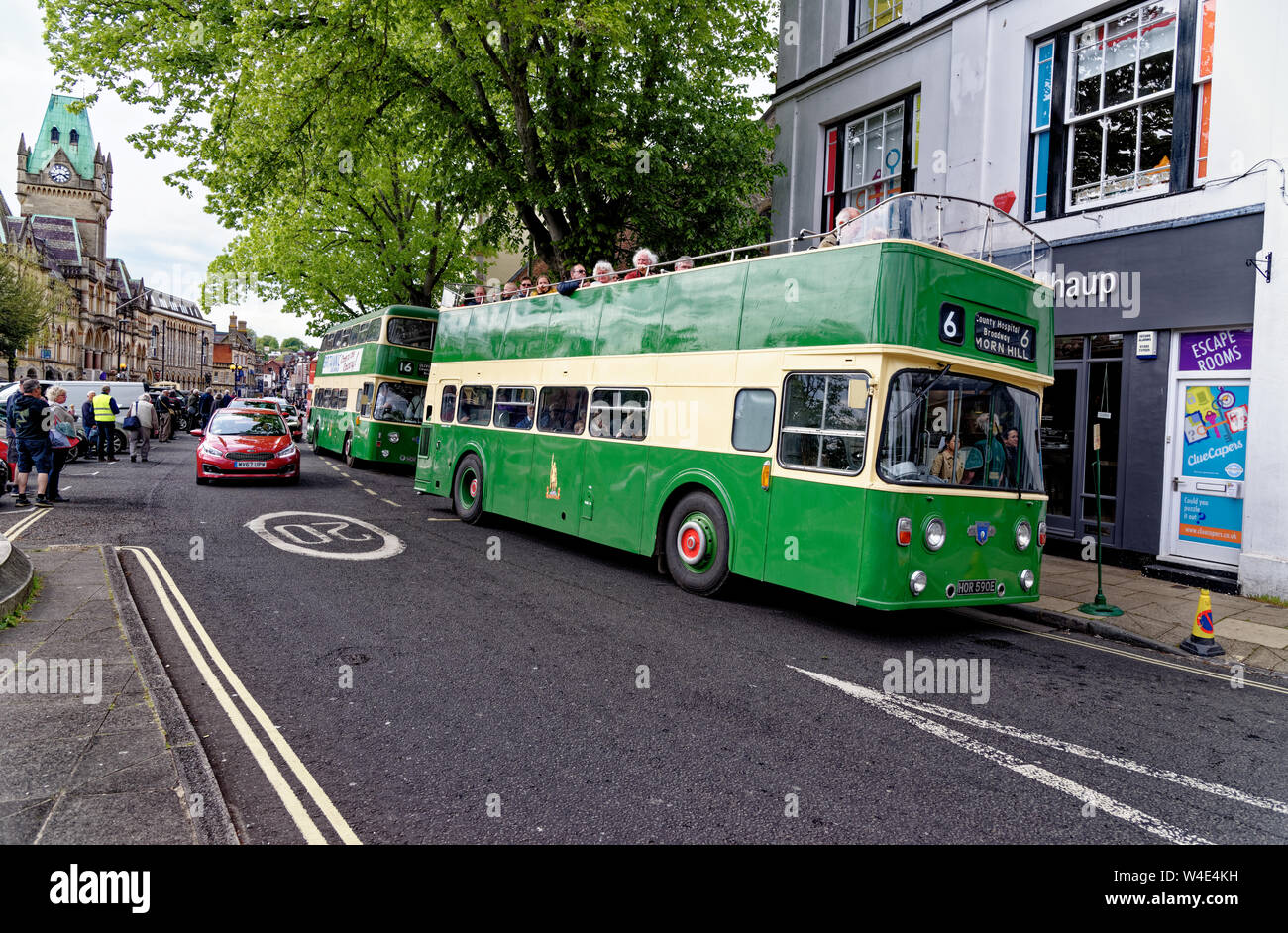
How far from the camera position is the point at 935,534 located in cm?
671

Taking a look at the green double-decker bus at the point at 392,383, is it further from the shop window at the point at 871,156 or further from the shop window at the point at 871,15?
the shop window at the point at 871,15

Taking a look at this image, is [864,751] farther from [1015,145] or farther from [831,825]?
[1015,145]

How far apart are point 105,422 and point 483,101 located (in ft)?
42.2

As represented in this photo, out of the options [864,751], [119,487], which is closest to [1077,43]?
[864,751]

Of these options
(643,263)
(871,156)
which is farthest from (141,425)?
(871,156)

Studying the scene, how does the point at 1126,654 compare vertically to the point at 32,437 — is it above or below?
below

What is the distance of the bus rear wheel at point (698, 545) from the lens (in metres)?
8.16

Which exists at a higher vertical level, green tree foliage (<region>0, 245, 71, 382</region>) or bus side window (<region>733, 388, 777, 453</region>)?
green tree foliage (<region>0, 245, 71, 382</region>)

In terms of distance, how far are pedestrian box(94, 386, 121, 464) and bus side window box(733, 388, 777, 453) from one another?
18431 millimetres

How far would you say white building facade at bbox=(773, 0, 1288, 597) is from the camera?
947cm

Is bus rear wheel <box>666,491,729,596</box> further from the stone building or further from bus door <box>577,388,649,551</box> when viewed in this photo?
the stone building

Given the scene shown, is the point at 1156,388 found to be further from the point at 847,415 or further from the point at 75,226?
the point at 75,226

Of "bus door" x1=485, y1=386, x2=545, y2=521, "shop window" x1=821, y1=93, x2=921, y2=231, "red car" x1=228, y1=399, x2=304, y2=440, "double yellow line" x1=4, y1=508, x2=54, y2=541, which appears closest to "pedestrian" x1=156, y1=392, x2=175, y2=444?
"red car" x1=228, y1=399, x2=304, y2=440
